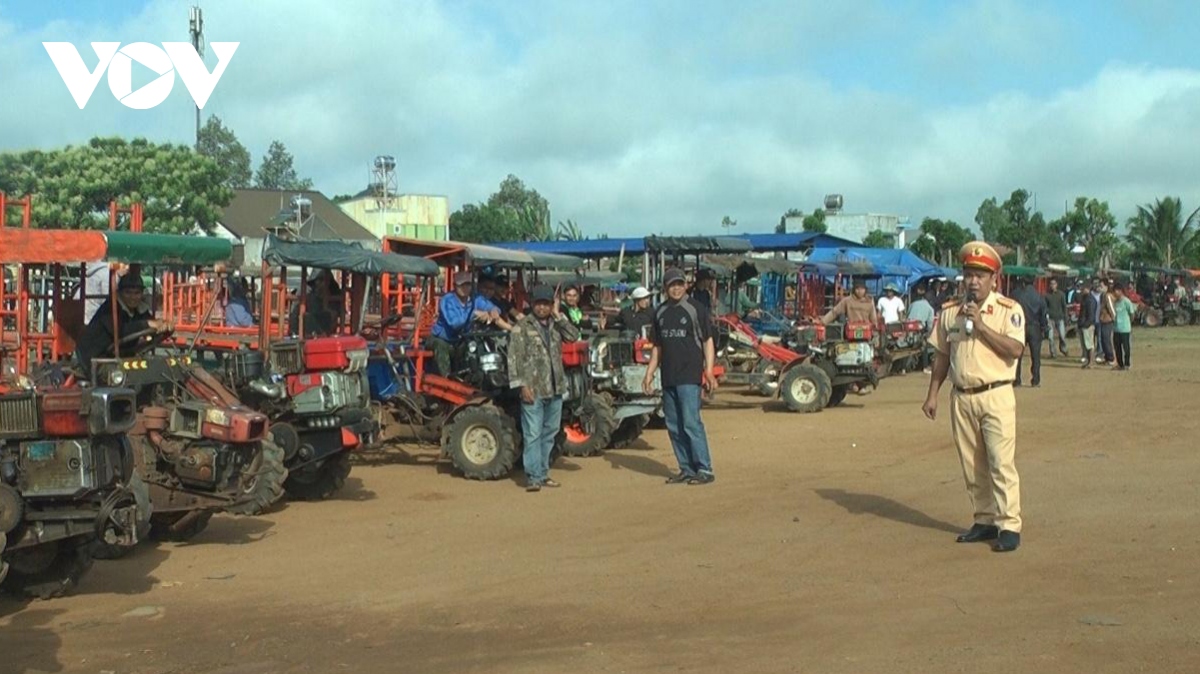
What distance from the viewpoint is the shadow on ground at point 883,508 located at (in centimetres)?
969

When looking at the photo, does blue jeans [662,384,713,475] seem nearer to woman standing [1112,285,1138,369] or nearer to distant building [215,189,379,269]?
woman standing [1112,285,1138,369]

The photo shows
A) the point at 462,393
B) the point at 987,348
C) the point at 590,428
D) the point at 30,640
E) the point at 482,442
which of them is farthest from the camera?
the point at 590,428

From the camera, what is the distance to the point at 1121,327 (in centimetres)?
2656

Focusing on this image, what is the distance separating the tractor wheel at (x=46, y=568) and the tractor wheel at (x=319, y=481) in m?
3.42

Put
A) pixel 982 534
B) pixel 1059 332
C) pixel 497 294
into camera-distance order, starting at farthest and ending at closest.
A: pixel 1059 332 → pixel 497 294 → pixel 982 534

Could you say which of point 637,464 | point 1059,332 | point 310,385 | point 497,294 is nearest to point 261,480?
point 310,385

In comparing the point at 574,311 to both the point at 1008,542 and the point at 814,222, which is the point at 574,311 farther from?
the point at 814,222

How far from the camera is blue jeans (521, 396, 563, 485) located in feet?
38.7

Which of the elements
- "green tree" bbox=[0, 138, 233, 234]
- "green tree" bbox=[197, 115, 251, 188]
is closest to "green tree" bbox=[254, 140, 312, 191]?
"green tree" bbox=[197, 115, 251, 188]

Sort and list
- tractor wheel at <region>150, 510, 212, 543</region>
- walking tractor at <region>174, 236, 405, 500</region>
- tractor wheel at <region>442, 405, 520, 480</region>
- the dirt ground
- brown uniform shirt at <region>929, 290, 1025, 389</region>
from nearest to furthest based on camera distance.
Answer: the dirt ground → brown uniform shirt at <region>929, 290, 1025, 389</region> → tractor wheel at <region>150, 510, 212, 543</region> → walking tractor at <region>174, 236, 405, 500</region> → tractor wheel at <region>442, 405, 520, 480</region>

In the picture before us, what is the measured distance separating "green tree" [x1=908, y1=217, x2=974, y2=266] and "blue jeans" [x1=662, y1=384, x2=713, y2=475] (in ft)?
135

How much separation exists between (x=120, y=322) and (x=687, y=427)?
15.6ft

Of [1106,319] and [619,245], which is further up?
[619,245]

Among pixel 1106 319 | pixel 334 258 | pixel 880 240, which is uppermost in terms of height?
pixel 880 240
